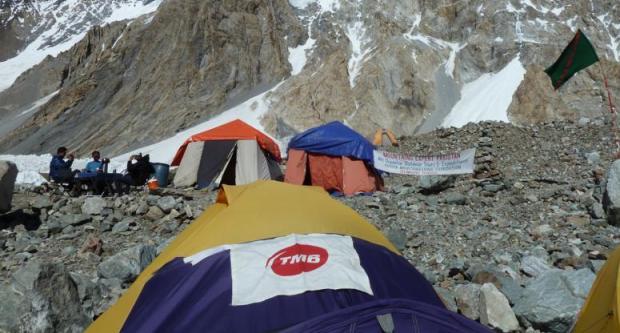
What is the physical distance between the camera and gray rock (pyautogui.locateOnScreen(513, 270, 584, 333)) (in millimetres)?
4605

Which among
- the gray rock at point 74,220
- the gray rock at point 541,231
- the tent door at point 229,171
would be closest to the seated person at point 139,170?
the tent door at point 229,171

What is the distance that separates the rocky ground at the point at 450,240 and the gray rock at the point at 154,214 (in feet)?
0.07

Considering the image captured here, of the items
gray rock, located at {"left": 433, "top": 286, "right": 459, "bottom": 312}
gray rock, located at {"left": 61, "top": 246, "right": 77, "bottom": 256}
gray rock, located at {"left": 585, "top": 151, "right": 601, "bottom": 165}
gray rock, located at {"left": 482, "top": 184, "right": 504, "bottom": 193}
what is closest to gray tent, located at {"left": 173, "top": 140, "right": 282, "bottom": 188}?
gray rock, located at {"left": 482, "top": 184, "right": 504, "bottom": 193}

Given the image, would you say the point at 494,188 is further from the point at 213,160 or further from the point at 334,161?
the point at 213,160

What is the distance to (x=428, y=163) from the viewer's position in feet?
40.6

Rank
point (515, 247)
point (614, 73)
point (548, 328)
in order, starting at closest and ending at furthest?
1. point (548, 328)
2. point (515, 247)
3. point (614, 73)

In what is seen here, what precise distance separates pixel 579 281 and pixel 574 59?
8352mm

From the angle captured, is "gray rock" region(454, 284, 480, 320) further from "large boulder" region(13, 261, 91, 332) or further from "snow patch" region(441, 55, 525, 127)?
"snow patch" region(441, 55, 525, 127)

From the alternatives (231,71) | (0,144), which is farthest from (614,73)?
(0,144)

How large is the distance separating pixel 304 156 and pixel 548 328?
394 inches

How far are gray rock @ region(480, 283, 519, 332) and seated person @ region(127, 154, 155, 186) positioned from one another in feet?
39.5

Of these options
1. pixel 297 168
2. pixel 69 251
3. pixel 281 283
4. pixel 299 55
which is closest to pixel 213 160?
pixel 297 168

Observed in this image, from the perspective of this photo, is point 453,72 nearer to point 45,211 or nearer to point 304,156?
point 304,156

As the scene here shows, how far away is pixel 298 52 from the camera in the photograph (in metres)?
75.6
